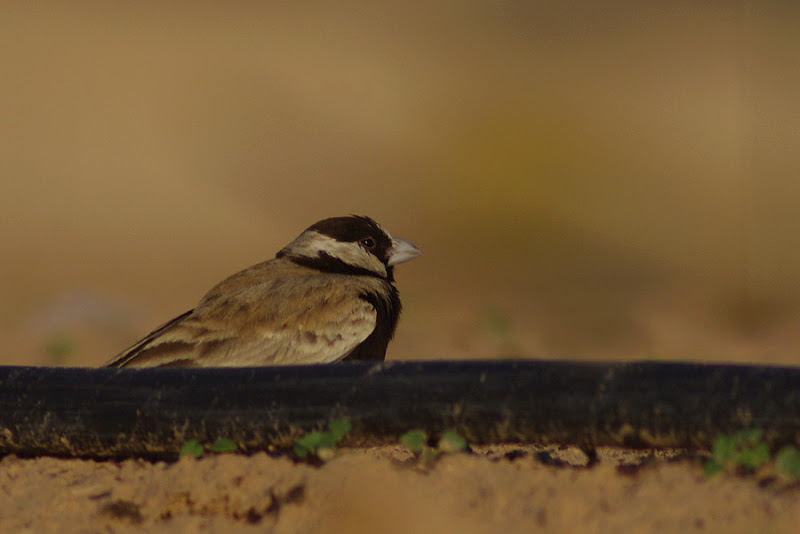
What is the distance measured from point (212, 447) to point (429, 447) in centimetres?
83

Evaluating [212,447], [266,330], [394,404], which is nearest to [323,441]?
[394,404]

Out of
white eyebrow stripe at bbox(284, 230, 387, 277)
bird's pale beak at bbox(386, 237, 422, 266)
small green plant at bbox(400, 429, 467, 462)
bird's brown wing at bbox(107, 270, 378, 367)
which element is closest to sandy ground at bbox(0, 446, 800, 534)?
small green plant at bbox(400, 429, 467, 462)

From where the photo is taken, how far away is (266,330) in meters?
6.40

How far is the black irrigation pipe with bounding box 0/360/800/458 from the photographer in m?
4.25

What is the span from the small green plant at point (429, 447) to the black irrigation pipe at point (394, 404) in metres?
0.04

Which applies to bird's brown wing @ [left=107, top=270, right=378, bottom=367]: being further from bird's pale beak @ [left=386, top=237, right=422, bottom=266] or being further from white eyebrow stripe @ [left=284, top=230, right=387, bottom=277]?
bird's pale beak @ [left=386, top=237, right=422, bottom=266]

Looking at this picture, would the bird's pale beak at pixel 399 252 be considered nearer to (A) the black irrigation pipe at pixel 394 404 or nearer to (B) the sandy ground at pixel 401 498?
(A) the black irrigation pipe at pixel 394 404

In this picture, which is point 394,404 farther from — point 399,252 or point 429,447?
point 399,252

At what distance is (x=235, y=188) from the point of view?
19.8 m

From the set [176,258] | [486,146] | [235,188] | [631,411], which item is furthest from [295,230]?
[631,411]

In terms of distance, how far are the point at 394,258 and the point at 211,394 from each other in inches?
129

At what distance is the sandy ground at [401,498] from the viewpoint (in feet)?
12.2

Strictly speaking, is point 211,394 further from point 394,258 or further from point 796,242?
point 796,242

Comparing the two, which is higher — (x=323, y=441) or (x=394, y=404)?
(x=394, y=404)
